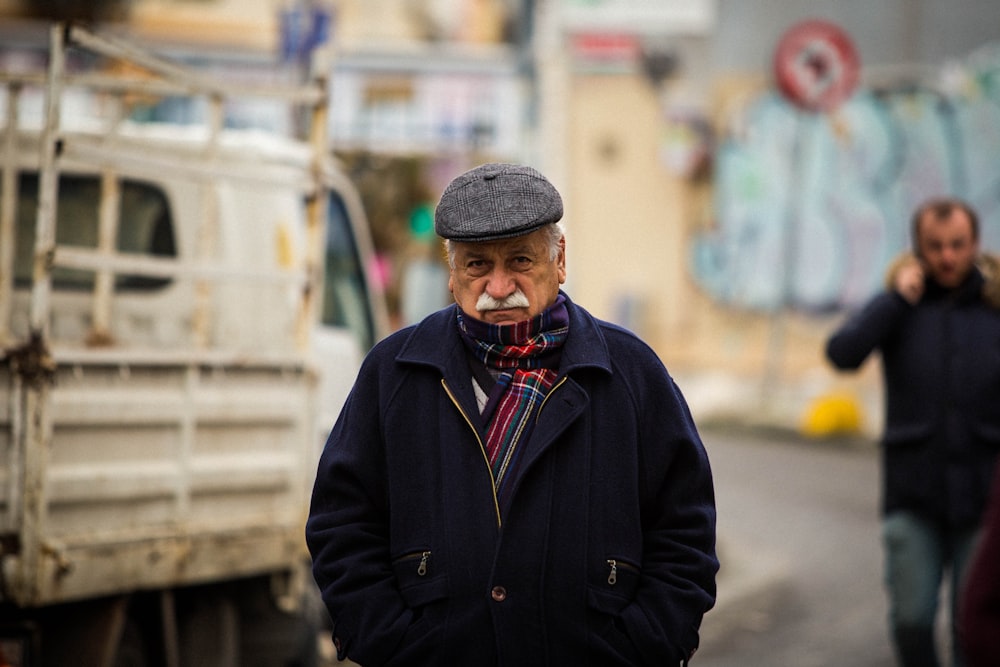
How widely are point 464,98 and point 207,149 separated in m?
16.3

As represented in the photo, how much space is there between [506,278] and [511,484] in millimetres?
395

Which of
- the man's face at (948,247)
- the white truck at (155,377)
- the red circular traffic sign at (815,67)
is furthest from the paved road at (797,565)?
the red circular traffic sign at (815,67)

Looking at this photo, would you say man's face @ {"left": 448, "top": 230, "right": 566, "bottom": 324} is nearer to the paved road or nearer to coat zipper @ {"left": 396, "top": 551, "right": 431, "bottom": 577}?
coat zipper @ {"left": 396, "top": 551, "right": 431, "bottom": 577}

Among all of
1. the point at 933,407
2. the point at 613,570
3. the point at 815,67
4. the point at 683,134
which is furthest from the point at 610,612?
the point at 683,134

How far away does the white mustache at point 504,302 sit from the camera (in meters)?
2.56

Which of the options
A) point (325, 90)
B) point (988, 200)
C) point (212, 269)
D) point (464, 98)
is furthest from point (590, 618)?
point (464, 98)

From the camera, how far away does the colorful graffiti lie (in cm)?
1830

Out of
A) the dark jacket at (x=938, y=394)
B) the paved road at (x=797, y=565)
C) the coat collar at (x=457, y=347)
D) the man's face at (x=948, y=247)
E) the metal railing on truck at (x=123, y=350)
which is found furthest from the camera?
the paved road at (x=797, y=565)

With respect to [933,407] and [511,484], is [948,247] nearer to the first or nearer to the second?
[933,407]

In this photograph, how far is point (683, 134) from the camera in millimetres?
20047

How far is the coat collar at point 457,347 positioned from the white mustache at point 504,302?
0.11 m

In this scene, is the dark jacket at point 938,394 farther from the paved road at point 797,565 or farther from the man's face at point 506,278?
the man's face at point 506,278

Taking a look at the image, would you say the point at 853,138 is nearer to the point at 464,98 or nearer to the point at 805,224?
the point at 805,224

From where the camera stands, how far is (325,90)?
5758 mm
